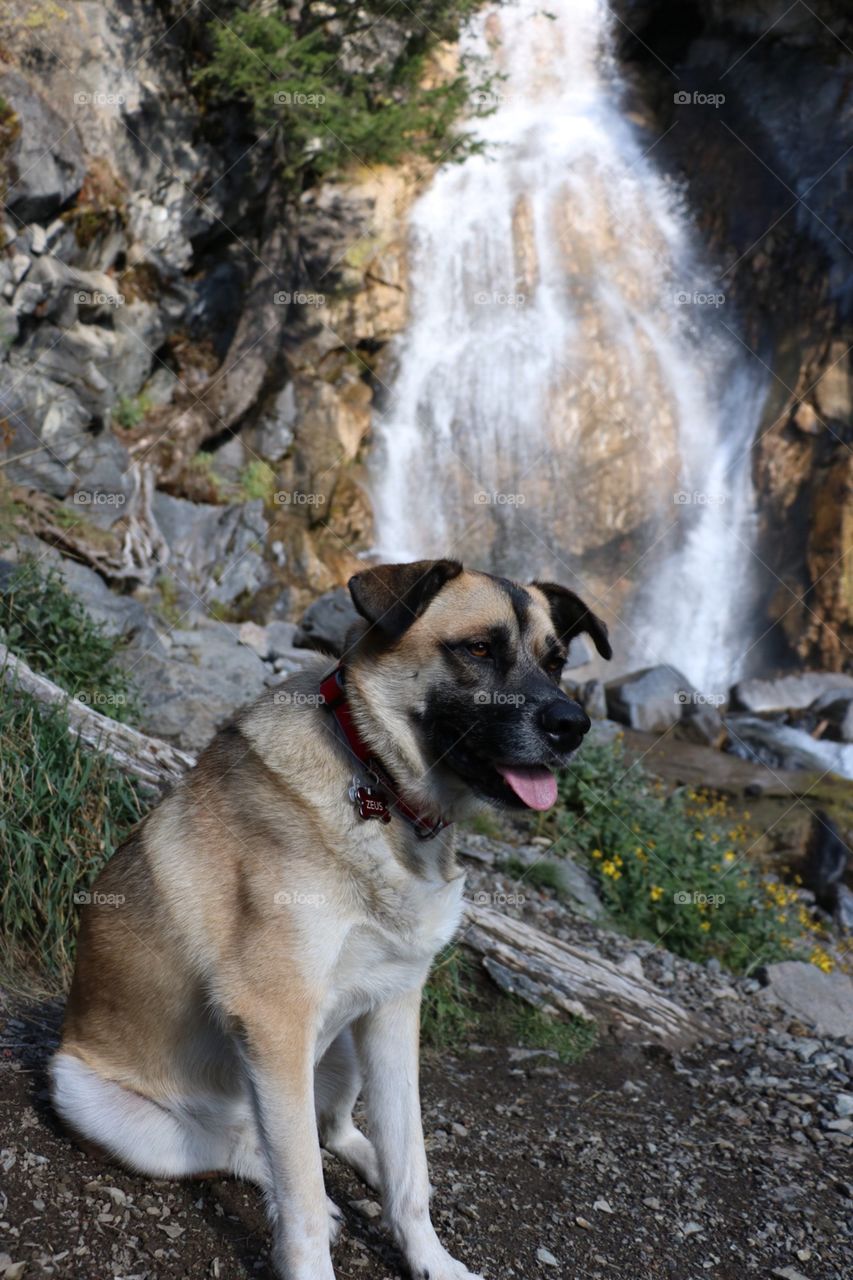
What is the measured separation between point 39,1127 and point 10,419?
819cm

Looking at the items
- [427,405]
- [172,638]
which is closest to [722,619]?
[427,405]

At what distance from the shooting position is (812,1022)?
203 inches

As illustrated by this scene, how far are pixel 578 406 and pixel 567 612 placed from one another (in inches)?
582

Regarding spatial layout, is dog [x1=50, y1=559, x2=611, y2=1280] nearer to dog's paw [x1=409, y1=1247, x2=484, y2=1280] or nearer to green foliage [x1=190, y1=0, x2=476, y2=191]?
dog's paw [x1=409, y1=1247, x2=484, y2=1280]

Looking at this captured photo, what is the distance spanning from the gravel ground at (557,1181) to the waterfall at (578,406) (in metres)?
12.1

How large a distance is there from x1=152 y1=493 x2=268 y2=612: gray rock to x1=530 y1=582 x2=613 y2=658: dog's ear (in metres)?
9.14

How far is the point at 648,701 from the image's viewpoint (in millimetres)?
13172

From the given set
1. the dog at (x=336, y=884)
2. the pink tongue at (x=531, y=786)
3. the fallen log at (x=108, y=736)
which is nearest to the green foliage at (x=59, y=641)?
the fallen log at (x=108, y=736)

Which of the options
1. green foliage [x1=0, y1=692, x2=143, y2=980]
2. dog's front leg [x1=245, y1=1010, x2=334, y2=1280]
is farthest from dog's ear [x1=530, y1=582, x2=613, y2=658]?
green foliage [x1=0, y1=692, x2=143, y2=980]

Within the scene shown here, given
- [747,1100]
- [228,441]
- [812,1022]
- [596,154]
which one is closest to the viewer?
[747,1100]

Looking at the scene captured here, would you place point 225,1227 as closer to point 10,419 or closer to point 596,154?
point 10,419

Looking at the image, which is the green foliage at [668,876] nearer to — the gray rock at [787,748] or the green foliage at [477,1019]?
the green foliage at [477,1019]

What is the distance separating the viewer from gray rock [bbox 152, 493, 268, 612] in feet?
41.2

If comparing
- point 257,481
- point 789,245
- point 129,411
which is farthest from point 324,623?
point 789,245
